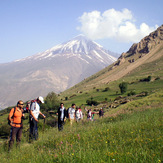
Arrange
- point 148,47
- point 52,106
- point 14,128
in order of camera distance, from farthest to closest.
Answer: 1. point 148,47
2. point 52,106
3. point 14,128

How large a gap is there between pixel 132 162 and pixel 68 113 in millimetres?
8724

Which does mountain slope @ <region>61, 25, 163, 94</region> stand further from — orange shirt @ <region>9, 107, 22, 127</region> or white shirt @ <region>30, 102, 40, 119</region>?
orange shirt @ <region>9, 107, 22, 127</region>

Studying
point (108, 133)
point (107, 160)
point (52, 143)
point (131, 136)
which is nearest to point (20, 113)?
point (52, 143)

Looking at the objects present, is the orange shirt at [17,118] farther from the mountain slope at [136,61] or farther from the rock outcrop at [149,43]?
the rock outcrop at [149,43]

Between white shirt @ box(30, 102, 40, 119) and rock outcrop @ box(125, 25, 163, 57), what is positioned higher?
rock outcrop @ box(125, 25, 163, 57)

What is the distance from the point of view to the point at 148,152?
428cm

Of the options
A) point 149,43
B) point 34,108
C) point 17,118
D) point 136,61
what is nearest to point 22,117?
point 17,118

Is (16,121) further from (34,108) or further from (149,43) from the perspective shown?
(149,43)

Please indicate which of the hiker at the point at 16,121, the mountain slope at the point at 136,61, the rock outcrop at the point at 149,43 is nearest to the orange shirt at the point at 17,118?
the hiker at the point at 16,121

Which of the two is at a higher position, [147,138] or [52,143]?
[147,138]

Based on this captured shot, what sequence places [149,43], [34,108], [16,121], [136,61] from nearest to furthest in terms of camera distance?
[16,121]
[34,108]
[136,61]
[149,43]

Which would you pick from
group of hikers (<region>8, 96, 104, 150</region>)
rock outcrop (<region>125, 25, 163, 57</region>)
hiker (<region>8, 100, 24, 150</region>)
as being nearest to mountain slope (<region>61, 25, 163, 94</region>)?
rock outcrop (<region>125, 25, 163, 57</region>)

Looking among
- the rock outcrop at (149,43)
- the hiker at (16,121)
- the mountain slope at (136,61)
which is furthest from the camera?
the rock outcrop at (149,43)

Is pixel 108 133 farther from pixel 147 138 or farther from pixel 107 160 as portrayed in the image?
pixel 107 160
